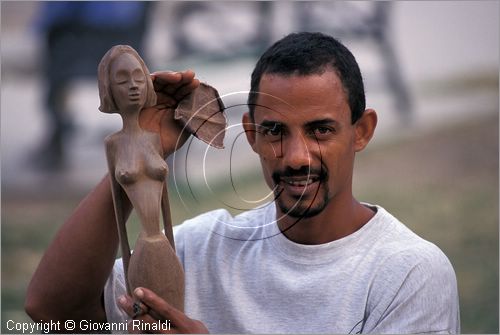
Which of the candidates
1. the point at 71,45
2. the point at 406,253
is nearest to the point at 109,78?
the point at 406,253

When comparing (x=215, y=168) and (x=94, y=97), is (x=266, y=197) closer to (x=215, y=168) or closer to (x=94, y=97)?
(x=215, y=168)

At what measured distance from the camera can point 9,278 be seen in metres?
5.92

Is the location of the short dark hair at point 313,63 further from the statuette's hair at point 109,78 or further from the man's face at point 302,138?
the statuette's hair at point 109,78

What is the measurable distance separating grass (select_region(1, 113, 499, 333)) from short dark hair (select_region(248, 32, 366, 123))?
313cm

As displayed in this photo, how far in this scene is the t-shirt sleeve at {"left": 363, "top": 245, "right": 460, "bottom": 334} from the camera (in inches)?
87.4

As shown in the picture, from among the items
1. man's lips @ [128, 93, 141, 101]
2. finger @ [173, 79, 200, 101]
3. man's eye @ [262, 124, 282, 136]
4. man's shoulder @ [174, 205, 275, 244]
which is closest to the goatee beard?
man's eye @ [262, 124, 282, 136]

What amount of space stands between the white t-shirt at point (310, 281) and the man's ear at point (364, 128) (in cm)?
22

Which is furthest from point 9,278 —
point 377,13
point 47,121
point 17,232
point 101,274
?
point 101,274

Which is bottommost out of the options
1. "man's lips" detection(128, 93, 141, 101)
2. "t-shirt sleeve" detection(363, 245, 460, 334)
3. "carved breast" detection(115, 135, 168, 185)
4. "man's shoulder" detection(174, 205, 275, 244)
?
"t-shirt sleeve" detection(363, 245, 460, 334)

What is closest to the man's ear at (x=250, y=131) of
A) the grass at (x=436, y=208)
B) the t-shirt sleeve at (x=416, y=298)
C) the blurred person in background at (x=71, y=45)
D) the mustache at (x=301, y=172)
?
the mustache at (x=301, y=172)

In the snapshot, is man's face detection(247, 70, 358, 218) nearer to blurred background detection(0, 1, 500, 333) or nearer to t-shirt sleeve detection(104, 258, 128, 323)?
t-shirt sleeve detection(104, 258, 128, 323)

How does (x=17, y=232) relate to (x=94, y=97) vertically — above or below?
below

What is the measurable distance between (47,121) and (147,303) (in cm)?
495

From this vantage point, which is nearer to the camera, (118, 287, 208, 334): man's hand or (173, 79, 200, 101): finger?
(118, 287, 208, 334): man's hand
